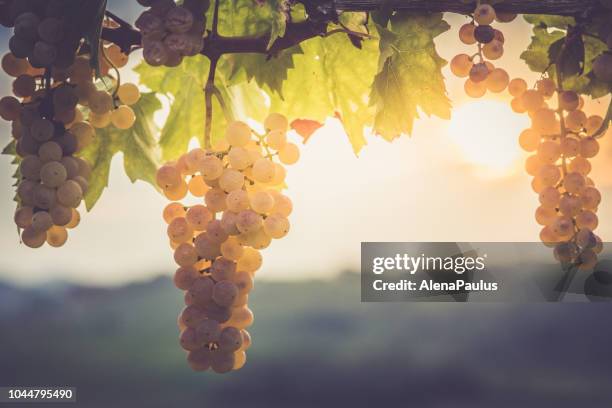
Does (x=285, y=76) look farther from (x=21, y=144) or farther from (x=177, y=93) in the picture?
(x=21, y=144)

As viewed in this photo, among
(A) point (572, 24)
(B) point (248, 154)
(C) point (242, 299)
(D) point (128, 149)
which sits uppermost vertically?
(A) point (572, 24)

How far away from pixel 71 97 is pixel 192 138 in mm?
313

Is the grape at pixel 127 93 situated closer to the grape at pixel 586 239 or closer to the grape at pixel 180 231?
the grape at pixel 180 231

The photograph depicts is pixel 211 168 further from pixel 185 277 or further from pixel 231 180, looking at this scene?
pixel 185 277

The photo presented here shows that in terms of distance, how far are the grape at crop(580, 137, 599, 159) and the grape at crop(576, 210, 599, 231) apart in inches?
3.3

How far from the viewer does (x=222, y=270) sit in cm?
99

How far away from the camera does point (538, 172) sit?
1096 millimetres

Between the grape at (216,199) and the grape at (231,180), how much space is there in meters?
0.01

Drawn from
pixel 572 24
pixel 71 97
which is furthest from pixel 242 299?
pixel 572 24

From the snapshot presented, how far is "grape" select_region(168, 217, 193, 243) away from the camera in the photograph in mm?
1015

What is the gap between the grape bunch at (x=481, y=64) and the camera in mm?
1030

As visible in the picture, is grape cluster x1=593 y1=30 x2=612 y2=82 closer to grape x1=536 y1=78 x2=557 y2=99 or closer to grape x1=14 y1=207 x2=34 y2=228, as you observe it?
grape x1=536 y1=78 x2=557 y2=99

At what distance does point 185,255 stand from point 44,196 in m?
0.19

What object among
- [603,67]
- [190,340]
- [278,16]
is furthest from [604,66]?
[190,340]
